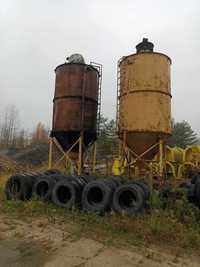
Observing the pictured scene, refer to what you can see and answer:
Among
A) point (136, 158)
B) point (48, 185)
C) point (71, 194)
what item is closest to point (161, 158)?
point (136, 158)

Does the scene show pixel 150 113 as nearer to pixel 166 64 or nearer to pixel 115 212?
pixel 166 64

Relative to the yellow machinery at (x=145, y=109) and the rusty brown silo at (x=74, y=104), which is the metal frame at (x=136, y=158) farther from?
the rusty brown silo at (x=74, y=104)

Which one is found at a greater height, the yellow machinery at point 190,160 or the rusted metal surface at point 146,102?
the rusted metal surface at point 146,102

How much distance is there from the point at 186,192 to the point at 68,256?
15.0ft

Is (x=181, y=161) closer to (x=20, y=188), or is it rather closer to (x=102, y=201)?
(x=102, y=201)

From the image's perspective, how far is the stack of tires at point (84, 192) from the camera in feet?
29.3

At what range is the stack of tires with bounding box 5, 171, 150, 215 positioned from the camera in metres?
8.95

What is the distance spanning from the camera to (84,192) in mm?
9586

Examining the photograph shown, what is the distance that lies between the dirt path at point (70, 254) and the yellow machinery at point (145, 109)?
263 inches

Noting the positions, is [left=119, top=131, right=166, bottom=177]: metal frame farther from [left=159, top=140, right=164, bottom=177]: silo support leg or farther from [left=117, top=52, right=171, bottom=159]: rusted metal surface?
[left=117, top=52, right=171, bottom=159]: rusted metal surface

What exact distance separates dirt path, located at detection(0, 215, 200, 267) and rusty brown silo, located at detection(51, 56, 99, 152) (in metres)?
8.11

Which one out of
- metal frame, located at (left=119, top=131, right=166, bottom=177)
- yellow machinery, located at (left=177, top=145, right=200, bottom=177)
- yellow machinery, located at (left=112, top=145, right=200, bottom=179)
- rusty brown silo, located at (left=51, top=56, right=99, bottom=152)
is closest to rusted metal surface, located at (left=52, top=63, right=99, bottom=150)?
rusty brown silo, located at (left=51, top=56, right=99, bottom=152)

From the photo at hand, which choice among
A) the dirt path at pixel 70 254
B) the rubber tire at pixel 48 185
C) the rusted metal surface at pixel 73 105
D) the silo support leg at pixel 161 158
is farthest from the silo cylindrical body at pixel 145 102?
the dirt path at pixel 70 254

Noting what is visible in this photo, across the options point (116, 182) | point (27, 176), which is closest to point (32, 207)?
point (27, 176)
